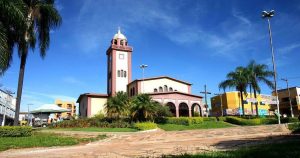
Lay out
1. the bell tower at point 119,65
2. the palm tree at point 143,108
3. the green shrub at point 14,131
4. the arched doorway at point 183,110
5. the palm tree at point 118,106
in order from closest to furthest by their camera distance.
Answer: the green shrub at point 14,131
the palm tree at point 143,108
the palm tree at point 118,106
the arched doorway at point 183,110
the bell tower at point 119,65

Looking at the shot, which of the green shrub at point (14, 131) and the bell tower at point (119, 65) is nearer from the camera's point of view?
the green shrub at point (14, 131)

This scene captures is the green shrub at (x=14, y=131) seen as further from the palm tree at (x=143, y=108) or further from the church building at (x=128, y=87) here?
the church building at (x=128, y=87)

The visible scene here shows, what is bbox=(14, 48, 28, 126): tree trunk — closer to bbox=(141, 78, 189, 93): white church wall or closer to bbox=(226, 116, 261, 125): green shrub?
bbox=(141, 78, 189, 93): white church wall

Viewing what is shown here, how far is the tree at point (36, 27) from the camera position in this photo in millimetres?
22641

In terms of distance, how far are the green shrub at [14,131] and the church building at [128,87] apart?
23.4 meters

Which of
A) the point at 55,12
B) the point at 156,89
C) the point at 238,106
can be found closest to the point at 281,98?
the point at 238,106

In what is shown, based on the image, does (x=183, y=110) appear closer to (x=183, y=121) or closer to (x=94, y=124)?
(x=183, y=121)

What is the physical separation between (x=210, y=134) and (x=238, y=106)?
168 ft

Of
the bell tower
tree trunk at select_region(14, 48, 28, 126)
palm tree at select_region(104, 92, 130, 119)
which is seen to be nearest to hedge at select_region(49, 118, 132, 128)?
palm tree at select_region(104, 92, 130, 119)

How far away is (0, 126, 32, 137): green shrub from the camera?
20234mm

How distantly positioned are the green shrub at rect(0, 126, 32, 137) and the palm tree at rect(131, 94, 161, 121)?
44.0 ft

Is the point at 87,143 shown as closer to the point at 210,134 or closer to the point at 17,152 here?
the point at 17,152

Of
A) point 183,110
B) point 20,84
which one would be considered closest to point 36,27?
point 20,84

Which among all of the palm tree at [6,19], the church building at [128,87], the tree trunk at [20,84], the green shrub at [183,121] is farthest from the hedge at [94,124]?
the palm tree at [6,19]
